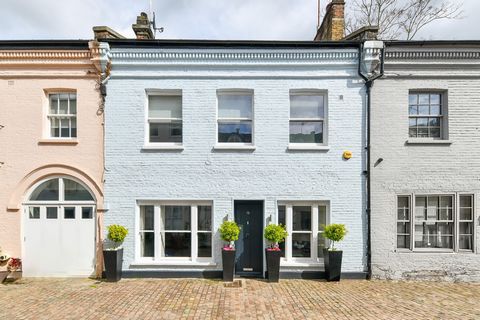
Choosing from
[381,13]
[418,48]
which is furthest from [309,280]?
[381,13]

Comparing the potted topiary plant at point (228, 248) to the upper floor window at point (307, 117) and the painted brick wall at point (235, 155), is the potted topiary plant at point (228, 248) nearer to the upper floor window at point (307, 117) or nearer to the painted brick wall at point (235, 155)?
the painted brick wall at point (235, 155)

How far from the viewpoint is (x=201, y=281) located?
8891 millimetres

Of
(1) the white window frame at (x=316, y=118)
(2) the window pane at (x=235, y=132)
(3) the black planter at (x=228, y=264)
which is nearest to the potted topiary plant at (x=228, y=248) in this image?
(3) the black planter at (x=228, y=264)

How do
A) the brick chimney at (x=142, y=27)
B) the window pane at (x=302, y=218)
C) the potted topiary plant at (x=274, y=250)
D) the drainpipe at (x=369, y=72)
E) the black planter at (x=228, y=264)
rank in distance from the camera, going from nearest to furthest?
1. the potted topiary plant at (x=274, y=250)
2. the black planter at (x=228, y=264)
3. the drainpipe at (x=369, y=72)
4. the window pane at (x=302, y=218)
5. the brick chimney at (x=142, y=27)

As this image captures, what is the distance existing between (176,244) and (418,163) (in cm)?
844

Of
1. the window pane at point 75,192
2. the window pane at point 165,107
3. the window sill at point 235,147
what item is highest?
the window pane at point 165,107

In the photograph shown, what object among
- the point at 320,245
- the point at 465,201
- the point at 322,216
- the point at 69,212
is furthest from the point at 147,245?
the point at 465,201

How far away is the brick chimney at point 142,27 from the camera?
10312mm

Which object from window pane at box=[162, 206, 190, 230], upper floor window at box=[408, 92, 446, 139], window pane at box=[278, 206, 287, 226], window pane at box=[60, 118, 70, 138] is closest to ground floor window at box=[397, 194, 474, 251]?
upper floor window at box=[408, 92, 446, 139]

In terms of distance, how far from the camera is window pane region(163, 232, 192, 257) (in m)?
9.53

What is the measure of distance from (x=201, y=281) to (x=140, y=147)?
187 inches

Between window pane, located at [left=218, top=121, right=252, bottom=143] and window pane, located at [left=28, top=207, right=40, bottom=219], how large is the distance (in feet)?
21.3

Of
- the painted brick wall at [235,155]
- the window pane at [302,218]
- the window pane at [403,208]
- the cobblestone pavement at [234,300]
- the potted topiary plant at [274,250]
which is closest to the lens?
the cobblestone pavement at [234,300]

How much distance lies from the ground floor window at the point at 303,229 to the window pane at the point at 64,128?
761 centimetres
